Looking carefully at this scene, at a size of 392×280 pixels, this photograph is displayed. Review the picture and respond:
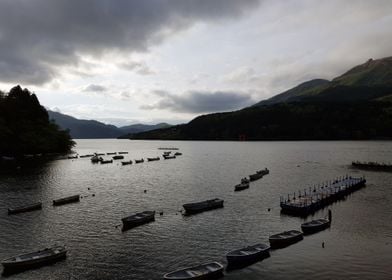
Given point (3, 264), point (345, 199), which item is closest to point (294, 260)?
point (3, 264)

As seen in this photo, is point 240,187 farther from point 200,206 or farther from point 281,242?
point 281,242

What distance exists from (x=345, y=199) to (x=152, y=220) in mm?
61245

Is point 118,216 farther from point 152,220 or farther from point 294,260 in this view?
point 294,260

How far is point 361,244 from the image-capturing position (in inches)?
2498

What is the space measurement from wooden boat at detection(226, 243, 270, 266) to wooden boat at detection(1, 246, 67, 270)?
1072 inches

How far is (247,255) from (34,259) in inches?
1293

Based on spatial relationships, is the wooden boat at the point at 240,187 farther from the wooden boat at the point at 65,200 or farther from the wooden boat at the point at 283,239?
the wooden boat at the point at 283,239

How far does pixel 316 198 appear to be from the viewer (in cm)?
9712

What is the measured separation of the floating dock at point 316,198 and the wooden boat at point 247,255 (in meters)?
30.6

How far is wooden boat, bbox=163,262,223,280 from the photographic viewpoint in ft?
153

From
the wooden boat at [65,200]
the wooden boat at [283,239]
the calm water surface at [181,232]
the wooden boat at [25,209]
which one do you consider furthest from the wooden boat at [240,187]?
the wooden boat at [25,209]

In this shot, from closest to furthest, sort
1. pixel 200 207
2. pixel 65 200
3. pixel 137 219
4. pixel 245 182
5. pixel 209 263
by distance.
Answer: pixel 209 263 → pixel 137 219 → pixel 200 207 → pixel 65 200 → pixel 245 182

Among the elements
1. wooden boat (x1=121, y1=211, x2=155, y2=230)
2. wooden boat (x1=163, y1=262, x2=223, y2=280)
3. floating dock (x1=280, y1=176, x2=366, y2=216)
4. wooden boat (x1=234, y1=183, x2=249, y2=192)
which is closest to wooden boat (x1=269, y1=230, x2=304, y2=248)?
wooden boat (x1=163, y1=262, x2=223, y2=280)

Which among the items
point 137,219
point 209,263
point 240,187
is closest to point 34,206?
point 137,219
